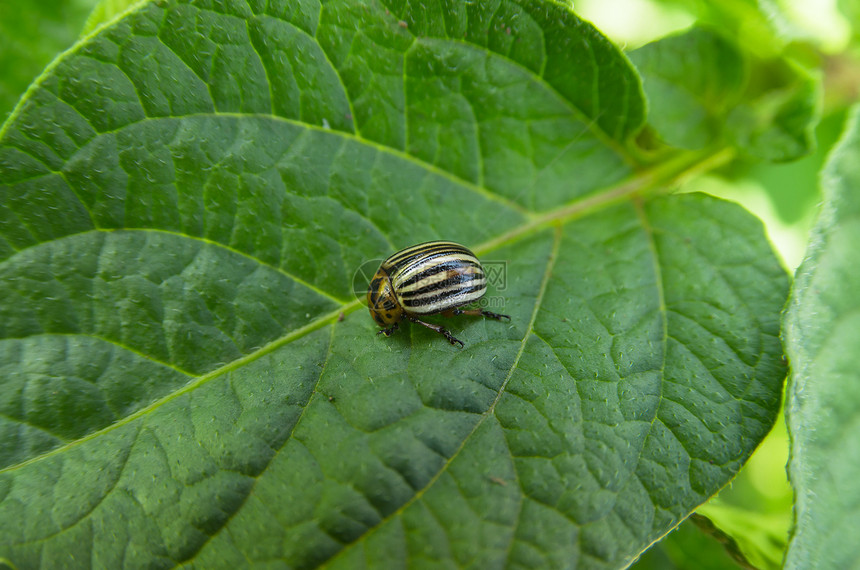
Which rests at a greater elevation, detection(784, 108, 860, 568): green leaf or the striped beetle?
detection(784, 108, 860, 568): green leaf

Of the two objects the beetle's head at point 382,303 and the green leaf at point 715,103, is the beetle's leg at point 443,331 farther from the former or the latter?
the green leaf at point 715,103

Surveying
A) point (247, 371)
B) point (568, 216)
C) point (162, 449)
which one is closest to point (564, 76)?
point (568, 216)

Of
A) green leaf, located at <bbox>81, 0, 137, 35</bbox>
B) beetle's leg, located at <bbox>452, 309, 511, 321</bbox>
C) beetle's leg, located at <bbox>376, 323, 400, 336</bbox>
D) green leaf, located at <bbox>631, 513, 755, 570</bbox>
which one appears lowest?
green leaf, located at <bbox>631, 513, 755, 570</bbox>

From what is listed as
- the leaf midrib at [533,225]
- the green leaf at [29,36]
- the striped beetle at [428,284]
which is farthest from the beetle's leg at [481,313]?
the green leaf at [29,36]

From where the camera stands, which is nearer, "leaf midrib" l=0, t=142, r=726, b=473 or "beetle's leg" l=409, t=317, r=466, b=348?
"leaf midrib" l=0, t=142, r=726, b=473

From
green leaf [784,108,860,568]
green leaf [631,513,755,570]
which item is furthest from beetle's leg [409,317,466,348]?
green leaf [631,513,755,570]

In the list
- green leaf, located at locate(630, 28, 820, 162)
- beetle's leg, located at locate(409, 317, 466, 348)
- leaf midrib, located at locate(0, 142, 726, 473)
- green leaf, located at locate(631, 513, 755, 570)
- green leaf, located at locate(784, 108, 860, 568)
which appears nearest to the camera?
green leaf, located at locate(784, 108, 860, 568)

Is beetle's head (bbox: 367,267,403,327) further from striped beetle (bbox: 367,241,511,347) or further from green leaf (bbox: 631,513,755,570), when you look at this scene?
green leaf (bbox: 631,513,755,570)

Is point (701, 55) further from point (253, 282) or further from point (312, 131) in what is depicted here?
point (253, 282)
